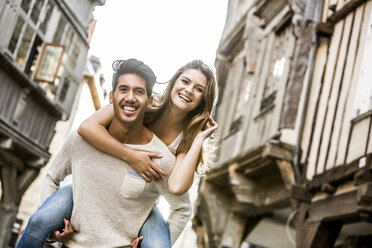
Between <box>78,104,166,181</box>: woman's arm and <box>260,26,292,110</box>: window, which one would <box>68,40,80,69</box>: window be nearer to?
<box>260,26,292,110</box>: window

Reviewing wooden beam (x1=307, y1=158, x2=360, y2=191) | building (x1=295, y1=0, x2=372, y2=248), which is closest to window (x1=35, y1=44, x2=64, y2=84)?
building (x1=295, y1=0, x2=372, y2=248)

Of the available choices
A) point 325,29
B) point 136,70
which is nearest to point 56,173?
point 136,70

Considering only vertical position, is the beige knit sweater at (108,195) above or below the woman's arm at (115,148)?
below

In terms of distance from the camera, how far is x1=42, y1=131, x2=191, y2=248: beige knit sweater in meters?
2.06

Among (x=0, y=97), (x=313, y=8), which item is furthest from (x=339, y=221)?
(x=0, y=97)

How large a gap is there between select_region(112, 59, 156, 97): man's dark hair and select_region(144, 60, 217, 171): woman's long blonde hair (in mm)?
90

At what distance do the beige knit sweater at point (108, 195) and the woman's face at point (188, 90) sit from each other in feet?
0.50

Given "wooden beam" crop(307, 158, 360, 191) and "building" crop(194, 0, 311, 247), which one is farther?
"building" crop(194, 0, 311, 247)

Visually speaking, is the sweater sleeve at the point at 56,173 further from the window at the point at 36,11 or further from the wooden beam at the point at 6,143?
the window at the point at 36,11

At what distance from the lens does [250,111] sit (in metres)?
10.4

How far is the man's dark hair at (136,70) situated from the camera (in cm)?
197

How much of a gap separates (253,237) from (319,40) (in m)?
4.13

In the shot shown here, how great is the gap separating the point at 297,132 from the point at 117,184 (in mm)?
6411

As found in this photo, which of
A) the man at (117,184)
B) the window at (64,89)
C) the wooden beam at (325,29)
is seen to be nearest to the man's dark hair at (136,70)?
the man at (117,184)
